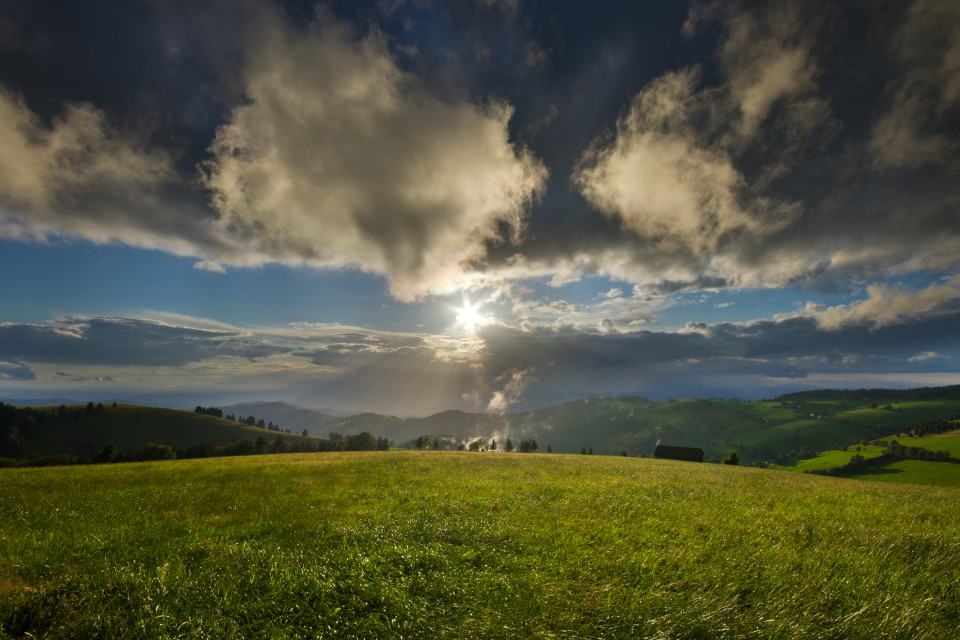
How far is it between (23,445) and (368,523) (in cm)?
26212

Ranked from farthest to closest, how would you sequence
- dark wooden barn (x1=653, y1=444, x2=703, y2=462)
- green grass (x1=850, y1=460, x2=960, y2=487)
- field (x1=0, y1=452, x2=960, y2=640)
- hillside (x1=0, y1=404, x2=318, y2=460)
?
hillside (x1=0, y1=404, x2=318, y2=460), green grass (x1=850, y1=460, x2=960, y2=487), dark wooden barn (x1=653, y1=444, x2=703, y2=462), field (x1=0, y1=452, x2=960, y2=640)

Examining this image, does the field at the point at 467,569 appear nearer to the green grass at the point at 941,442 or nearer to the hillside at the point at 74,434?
the hillside at the point at 74,434

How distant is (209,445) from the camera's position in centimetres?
9681

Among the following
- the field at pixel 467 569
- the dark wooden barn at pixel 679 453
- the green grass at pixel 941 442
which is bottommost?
the green grass at pixel 941 442

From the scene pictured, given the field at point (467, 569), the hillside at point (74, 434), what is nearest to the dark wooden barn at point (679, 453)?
the field at point (467, 569)

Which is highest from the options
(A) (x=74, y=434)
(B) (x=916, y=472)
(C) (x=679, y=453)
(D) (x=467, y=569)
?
(D) (x=467, y=569)

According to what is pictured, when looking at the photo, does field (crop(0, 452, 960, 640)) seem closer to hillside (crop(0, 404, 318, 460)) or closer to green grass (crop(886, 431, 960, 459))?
hillside (crop(0, 404, 318, 460))

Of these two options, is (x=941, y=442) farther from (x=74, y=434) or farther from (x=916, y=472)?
(x=74, y=434)

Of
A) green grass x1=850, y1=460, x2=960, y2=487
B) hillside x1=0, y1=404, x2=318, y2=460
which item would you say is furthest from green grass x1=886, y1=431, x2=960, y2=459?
hillside x1=0, y1=404, x2=318, y2=460

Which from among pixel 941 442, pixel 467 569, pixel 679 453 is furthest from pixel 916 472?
pixel 467 569

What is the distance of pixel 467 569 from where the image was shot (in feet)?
21.7

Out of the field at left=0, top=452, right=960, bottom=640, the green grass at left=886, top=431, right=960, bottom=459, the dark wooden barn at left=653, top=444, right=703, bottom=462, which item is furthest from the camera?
the green grass at left=886, top=431, right=960, bottom=459

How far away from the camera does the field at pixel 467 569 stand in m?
4.89

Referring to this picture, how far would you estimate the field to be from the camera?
16.1 feet
